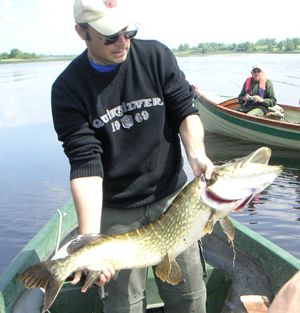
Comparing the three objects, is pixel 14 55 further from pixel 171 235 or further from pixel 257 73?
pixel 171 235

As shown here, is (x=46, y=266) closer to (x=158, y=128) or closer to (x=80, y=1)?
(x=158, y=128)

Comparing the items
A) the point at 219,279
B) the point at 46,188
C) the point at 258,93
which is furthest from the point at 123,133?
the point at 258,93

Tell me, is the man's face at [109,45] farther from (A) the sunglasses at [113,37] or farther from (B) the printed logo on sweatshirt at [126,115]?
(B) the printed logo on sweatshirt at [126,115]

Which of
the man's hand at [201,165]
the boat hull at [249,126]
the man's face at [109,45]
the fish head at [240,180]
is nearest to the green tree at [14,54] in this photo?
the boat hull at [249,126]

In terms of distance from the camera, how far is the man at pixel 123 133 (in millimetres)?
3008

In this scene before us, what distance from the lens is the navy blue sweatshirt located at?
309 cm

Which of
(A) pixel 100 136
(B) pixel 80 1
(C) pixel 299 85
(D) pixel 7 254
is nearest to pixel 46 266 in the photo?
(A) pixel 100 136

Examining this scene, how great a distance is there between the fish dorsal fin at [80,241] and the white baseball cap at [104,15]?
125cm

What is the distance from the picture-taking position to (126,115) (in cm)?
312

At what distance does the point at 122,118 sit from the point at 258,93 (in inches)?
428

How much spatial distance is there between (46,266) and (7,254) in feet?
16.9

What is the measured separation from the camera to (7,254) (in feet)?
25.1

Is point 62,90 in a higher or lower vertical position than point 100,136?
higher

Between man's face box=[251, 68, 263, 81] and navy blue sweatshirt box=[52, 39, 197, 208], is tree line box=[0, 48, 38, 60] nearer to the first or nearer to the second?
man's face box=[251, 68, 263, 81]
